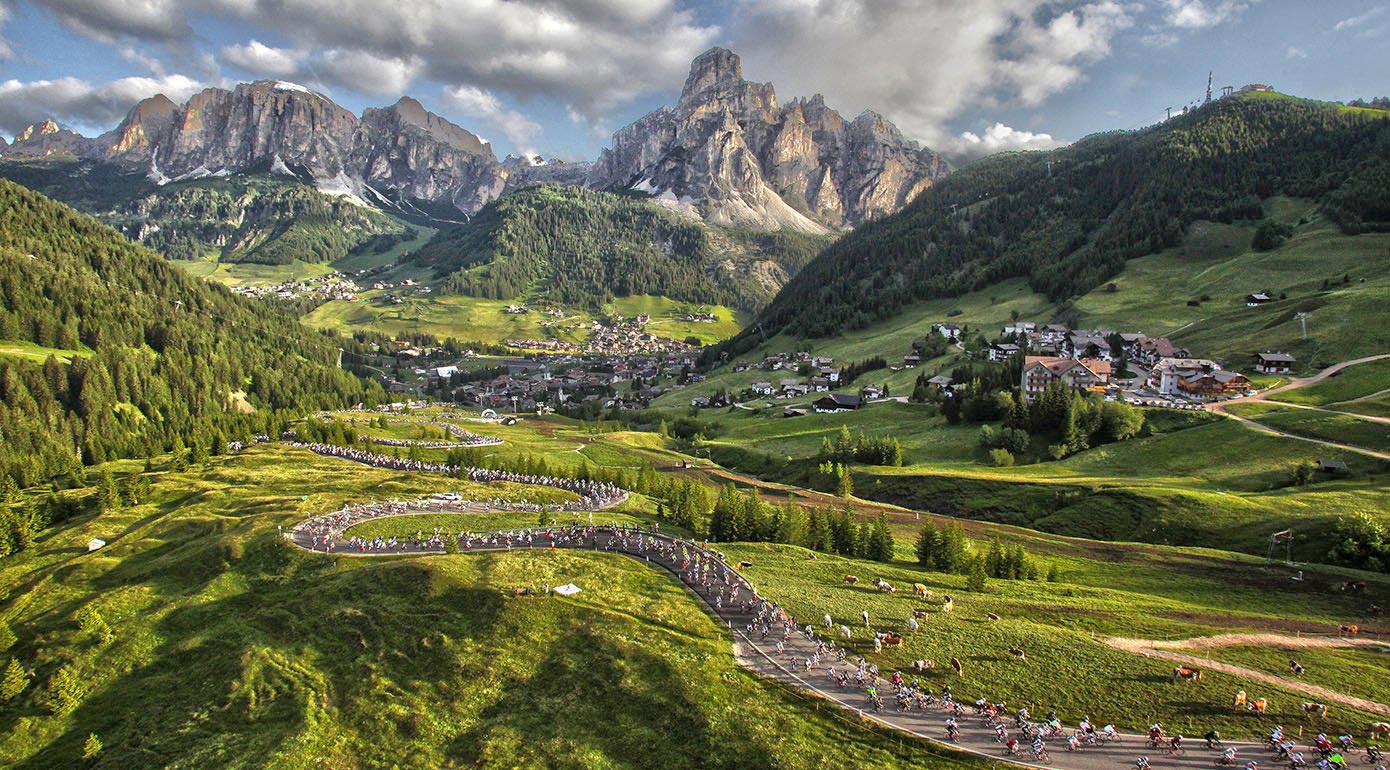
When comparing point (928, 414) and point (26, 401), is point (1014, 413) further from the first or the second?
point (26, 401)

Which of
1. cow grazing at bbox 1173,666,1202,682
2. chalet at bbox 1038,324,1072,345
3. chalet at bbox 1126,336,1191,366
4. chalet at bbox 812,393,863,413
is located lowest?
cow grazing at bbox 1173,666,1202,682

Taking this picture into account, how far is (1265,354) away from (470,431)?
550 feet

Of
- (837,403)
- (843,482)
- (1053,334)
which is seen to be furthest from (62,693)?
(1053,334)

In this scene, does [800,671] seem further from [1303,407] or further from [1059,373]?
[1059,373]

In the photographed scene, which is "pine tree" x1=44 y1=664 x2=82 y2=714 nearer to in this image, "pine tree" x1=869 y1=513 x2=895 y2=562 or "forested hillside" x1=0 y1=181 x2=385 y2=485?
"pine tree" x1=869 y1=513 x2=895 y2=562

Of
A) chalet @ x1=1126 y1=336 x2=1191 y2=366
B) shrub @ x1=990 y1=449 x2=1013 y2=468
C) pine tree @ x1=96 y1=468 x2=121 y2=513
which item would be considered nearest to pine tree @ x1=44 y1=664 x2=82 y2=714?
pine tree @ x1=96 y1=468 x2=121 y2=513

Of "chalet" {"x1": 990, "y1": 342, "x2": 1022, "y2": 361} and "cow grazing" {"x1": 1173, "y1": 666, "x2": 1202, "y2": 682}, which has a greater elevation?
"chalet" {"x1": 990, "y1": 342, "x2": 1022, "y2": 361}

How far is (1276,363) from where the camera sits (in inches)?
4825

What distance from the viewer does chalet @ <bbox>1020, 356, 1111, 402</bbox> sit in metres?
131

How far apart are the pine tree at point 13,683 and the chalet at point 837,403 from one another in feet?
476

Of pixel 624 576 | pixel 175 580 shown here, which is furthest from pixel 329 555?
pixel 624 576

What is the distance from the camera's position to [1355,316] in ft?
426

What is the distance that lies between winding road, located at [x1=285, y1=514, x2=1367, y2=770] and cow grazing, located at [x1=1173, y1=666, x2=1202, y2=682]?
247 inches

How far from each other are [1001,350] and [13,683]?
188470 mm
